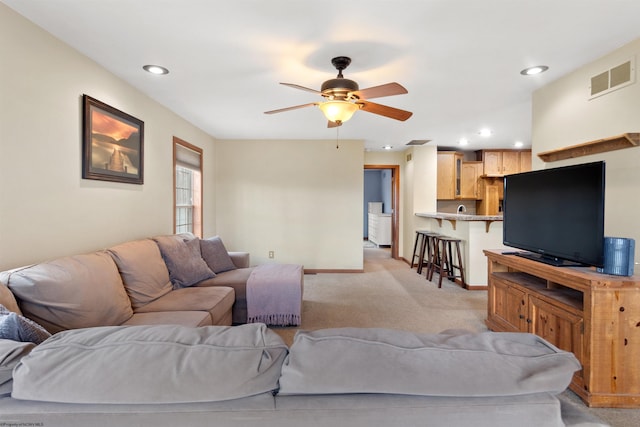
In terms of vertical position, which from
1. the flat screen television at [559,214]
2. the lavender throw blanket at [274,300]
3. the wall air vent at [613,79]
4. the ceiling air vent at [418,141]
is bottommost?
the lavender throw blanket at [274,300]

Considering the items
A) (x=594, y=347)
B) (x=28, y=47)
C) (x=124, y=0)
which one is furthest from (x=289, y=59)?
(x=594, y=347)

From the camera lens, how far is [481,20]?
1.92 m

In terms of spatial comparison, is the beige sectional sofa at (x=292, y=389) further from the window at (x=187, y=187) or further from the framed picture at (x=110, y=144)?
the window at (x=187, y=187)

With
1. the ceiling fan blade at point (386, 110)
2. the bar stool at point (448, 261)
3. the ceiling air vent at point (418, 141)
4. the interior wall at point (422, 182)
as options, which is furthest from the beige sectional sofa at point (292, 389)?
the interior wall at point (422, 182)

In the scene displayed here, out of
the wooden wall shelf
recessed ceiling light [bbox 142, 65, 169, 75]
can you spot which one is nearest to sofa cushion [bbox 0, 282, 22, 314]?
recessed ceiling light [bbox 142, 65, 169, 75]

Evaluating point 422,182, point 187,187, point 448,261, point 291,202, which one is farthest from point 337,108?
point 422,182

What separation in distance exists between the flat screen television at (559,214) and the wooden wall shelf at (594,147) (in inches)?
10.9

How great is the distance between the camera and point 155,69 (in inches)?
103

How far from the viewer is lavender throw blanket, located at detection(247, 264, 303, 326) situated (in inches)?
120

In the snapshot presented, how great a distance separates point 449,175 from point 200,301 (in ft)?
18.0

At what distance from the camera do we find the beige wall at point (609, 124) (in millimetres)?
2152

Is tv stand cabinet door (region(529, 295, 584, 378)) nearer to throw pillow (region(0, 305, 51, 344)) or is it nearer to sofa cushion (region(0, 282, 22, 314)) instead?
throw pillow (region(0, 305, 51, 344))

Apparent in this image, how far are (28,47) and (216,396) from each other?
8.06 feet

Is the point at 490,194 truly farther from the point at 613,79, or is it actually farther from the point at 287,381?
the point at 287,381
